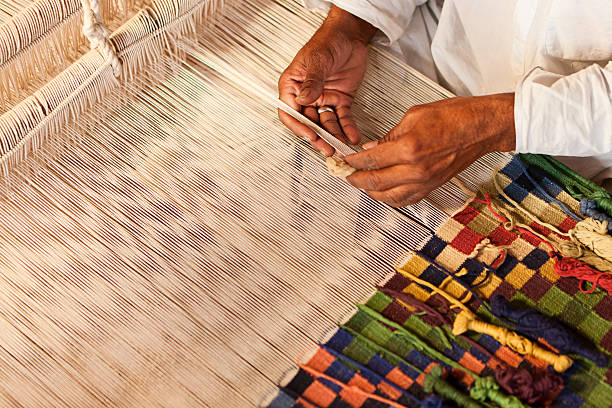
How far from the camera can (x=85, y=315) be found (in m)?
1.10

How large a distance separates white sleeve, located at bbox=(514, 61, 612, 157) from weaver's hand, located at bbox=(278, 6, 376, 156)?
36cm

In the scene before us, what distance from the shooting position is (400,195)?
124cm

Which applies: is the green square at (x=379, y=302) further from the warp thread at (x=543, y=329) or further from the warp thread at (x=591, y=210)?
the warp thread at (x=591, y=210)

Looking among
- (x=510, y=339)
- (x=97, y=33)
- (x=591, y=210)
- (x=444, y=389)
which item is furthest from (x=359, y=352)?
(x=97, y=33)

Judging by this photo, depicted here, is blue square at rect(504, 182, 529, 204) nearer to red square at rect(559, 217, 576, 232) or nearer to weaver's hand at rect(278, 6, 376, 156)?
red square at rect(559, 217, 576, 232)

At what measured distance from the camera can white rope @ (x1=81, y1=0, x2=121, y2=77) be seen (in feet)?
3.94

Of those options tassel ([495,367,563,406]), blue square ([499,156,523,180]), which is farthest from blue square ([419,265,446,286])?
blue square ([499,156,523,180])

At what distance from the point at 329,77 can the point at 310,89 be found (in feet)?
0.48

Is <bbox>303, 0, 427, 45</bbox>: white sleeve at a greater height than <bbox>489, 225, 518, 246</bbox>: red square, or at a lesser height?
greater

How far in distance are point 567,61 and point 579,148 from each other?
0.31m

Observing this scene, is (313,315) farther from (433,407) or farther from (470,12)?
(470,12)

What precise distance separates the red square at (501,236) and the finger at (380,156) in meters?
0.24

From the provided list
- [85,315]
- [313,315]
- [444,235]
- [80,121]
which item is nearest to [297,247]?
[313,315]

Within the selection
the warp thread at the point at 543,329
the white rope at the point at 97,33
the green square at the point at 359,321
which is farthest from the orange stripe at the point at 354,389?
the white rope at the point at 97,33
